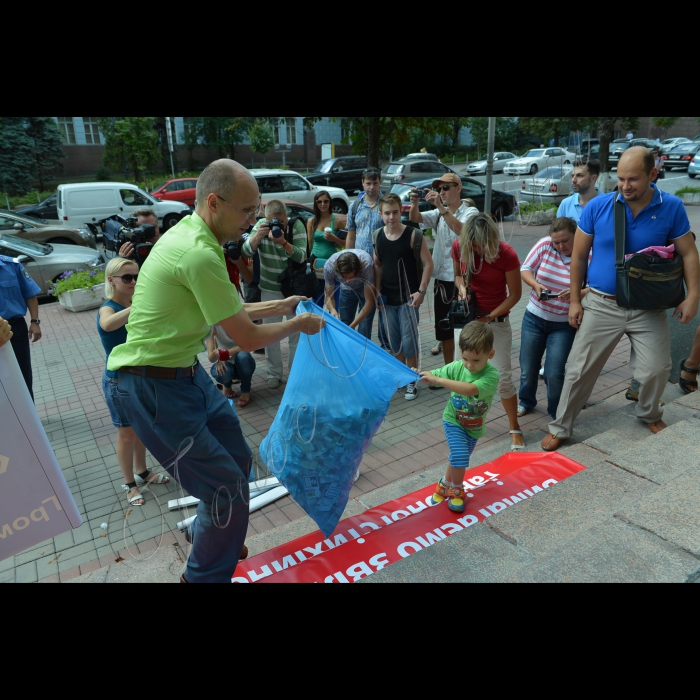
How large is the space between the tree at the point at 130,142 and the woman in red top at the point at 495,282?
23.0 meters

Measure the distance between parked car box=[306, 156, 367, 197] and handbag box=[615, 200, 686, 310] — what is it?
17789 mm

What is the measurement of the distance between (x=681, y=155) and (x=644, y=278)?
2651 cm

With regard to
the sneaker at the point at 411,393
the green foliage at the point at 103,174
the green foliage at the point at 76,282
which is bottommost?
the green foliage at the point at 103,174

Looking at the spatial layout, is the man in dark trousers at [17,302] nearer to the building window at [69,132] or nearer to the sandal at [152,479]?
the sandal at [152,479]

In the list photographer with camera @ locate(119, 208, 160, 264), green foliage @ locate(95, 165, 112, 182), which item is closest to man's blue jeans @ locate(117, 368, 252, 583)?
photographer with camera @ locate(119, 208, 160, 264)

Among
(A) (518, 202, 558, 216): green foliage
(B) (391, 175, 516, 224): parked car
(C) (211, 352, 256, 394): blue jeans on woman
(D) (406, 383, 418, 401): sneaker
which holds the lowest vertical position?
(D) (406, 383, 418, 401): sneaker

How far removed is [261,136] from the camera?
2730 cm

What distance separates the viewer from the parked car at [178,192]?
53.9 feet

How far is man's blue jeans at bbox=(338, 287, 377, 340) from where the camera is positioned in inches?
186

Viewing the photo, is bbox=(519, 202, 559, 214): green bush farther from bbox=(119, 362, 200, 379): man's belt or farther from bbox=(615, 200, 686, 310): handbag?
bbox=(119, 362, 200, 379): man's belt

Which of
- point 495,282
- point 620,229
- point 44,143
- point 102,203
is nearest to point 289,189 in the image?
point 102,203

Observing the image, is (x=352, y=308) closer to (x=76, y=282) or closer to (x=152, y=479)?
(x=152, y=479)

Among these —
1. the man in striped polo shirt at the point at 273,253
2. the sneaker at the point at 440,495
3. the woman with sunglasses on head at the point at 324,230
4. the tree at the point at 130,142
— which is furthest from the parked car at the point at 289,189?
the sneaker at the point at 440,495

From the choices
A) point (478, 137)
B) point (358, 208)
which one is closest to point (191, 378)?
point (358, 208)
